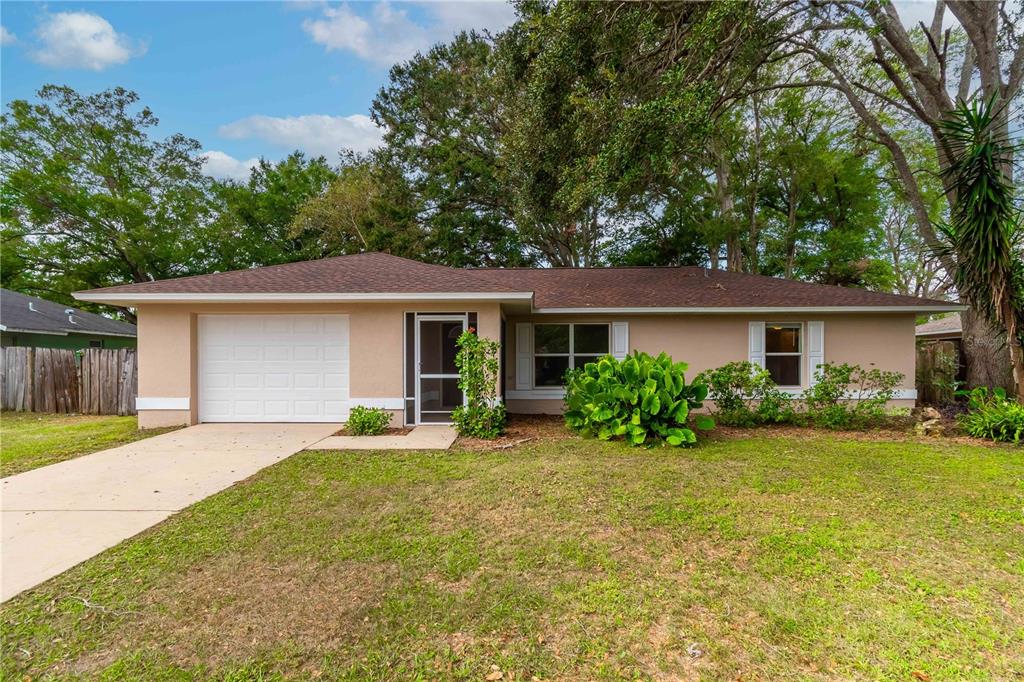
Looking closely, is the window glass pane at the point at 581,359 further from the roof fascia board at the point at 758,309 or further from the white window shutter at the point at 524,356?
the roof fascia board at the point at 758,309

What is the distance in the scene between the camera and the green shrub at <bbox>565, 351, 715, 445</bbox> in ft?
21.5

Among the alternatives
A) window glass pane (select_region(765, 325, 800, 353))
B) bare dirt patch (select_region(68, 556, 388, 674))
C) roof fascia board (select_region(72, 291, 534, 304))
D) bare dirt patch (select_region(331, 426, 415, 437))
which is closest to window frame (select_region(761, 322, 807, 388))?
window glass pane (select_region(765, 325, 800, 353))

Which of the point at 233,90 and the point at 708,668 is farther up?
the point at 233,90

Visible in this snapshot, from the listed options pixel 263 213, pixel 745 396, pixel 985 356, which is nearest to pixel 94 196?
pixel 263 213

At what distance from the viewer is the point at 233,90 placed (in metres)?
11.7

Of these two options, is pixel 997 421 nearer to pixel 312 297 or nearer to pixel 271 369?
pixel 312 297

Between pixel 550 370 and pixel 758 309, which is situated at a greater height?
pixel 758 309

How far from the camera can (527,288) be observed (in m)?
11.1

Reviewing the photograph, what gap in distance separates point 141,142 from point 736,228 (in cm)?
2735

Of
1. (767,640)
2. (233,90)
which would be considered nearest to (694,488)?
(767,640)

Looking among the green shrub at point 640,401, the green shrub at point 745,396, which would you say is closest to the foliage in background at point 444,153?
the green shrub at point 745,396

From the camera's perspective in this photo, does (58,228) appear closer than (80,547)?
No

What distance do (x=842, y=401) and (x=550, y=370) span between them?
18.9ft

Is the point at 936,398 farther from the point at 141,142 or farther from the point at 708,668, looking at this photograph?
the point at 141,142
